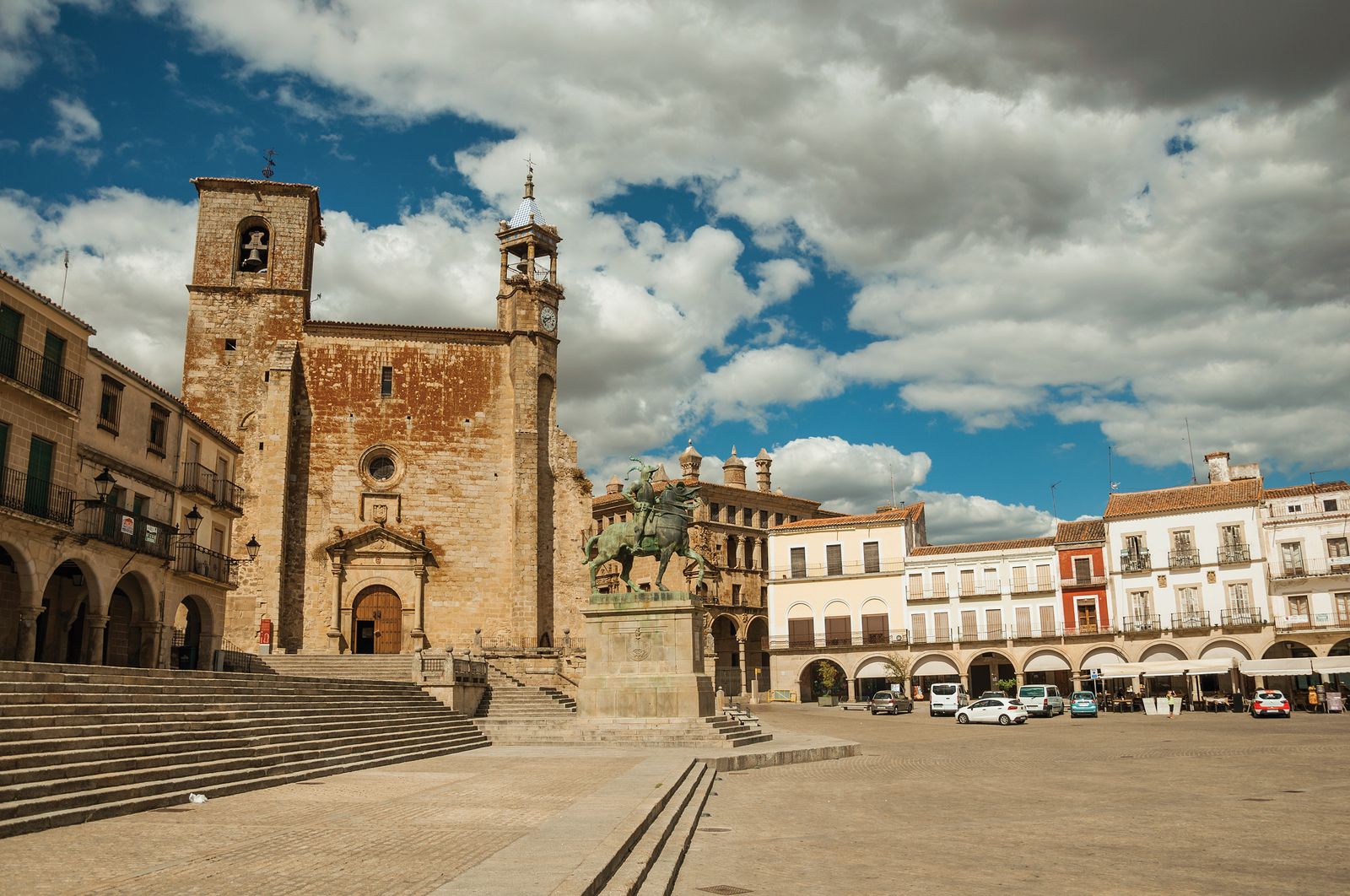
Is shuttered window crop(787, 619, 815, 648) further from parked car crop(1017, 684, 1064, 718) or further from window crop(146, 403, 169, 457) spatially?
window crop(146, 403, 169, 457)

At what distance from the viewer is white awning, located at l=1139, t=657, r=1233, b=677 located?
135 ft

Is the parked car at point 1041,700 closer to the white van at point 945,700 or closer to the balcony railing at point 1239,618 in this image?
the white van at point 945,700

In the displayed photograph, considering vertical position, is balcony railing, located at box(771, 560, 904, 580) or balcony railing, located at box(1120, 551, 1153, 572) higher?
balcony railing, located at box(771, 560, 904, 580)

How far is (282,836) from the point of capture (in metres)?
8.11

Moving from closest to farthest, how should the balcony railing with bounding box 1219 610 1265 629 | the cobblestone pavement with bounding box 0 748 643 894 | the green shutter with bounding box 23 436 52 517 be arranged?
1. the cobblestone pavement with bounding box 0 748 643 894
2. the green shutter with bounding box 23 436 52 517
3. the balcony railing with bounding box 1219 610 1265 629

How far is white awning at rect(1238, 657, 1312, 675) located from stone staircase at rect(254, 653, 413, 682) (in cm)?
3120

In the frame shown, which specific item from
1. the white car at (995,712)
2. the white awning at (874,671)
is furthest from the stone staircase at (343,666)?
the white awning at (874,671)

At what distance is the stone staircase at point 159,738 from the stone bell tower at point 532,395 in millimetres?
16698

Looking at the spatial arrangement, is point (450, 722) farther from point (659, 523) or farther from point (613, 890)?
point (613, 890)

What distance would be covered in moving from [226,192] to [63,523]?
2219 cm

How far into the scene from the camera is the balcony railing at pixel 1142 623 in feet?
145

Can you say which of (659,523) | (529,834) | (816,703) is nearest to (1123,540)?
(816,703)

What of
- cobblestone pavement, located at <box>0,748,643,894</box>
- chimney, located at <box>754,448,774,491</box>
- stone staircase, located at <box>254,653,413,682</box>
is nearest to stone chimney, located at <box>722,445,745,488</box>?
chimney, located at <box>754,448,774,491</box>

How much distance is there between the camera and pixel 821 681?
173 ft
